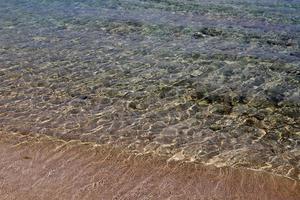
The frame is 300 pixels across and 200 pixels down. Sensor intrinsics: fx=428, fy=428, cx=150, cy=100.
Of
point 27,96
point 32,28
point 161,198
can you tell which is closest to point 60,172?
point 161,198

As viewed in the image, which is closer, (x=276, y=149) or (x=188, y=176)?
(x=188, y=176)

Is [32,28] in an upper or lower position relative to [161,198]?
lower

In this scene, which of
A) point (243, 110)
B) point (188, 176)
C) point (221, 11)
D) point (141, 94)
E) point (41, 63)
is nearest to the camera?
point (188, 176)

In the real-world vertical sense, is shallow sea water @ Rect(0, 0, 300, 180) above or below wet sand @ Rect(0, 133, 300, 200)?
below

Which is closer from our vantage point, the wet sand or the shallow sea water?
the wet sand

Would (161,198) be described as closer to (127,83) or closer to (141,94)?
(141,94)
